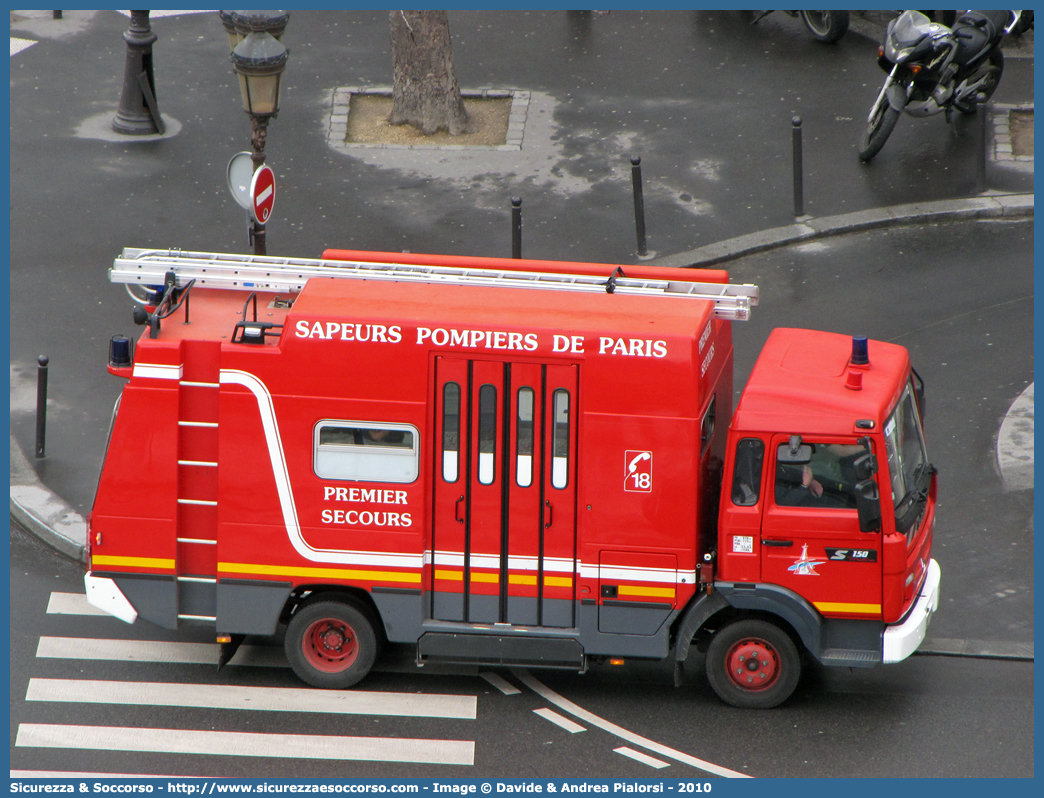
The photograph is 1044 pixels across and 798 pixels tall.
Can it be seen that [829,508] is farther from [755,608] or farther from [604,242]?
[604,242]

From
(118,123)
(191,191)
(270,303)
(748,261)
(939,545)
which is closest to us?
(270,303)

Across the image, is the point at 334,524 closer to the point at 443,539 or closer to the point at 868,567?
the point at 443,539

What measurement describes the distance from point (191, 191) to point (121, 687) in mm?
9391

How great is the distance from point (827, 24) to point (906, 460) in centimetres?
1391

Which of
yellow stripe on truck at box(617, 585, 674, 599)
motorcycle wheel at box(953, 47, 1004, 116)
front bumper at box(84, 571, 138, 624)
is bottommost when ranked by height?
front bumper at box(84, 571, 138, 624)

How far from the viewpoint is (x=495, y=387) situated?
30.5 ft

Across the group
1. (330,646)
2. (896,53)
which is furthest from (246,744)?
(896,53)

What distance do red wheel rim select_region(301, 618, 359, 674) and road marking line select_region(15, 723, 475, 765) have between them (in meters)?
0.63

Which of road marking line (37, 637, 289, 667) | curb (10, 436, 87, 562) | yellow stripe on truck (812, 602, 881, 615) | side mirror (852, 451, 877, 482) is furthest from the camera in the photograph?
curb (10, 436, 87, 562)

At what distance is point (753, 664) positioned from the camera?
32.1 ft

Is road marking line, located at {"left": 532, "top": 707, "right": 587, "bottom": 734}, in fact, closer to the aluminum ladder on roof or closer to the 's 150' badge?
the 's 150' badge

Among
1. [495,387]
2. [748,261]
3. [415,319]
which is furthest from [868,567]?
[748,261]

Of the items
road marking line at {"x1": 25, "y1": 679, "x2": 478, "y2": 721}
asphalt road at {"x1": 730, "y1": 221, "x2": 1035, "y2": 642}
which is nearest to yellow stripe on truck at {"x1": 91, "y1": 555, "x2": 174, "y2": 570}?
road marking line at {"x1": 25, "y1": 679, "x2": 478, "y2": 721}

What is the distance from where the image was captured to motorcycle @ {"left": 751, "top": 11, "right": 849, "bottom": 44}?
71.0 ft
